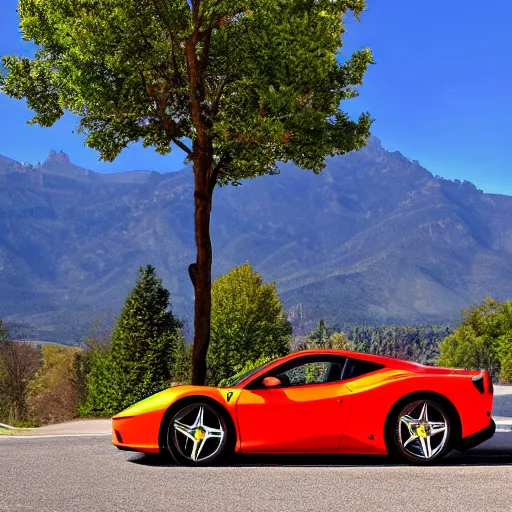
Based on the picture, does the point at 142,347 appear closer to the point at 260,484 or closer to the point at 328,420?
the point at 328,420

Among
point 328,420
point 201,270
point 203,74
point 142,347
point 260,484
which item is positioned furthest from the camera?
point 142,347

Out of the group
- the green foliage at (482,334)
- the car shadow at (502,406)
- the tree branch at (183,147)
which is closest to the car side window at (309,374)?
the car shadow at (502,406)

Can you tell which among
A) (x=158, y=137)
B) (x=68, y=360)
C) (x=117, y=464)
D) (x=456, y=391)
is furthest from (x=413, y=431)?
(x=68, y=360)

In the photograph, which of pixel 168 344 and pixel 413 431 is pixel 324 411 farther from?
pixel 168 344

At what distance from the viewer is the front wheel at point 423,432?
28.9ft

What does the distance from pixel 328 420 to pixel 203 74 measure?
11.7 meters

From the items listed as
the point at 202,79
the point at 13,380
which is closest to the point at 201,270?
the point at 202,79

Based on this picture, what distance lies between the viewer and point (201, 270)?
1816cm

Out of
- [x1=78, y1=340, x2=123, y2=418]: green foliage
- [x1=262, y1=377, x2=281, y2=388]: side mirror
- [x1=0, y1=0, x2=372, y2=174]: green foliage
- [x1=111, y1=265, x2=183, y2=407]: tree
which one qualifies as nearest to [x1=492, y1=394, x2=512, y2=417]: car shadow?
[x1=0, y1=0, x2=372, y2=174]: green foliage

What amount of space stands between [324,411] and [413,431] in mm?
1098

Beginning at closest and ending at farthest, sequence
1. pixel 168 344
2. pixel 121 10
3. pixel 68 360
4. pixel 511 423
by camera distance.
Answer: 1. pixel 511 423
2. pixel 121 10
3. pixel 168 344
4. pixel 68 360

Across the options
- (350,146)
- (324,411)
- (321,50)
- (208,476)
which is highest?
(321,50)

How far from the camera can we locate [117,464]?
9.31 metres

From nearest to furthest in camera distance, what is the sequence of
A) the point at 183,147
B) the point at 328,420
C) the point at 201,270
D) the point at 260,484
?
the point at 260,484 < the point at 328,420 < the point at 201,270 < the point at 183,147
